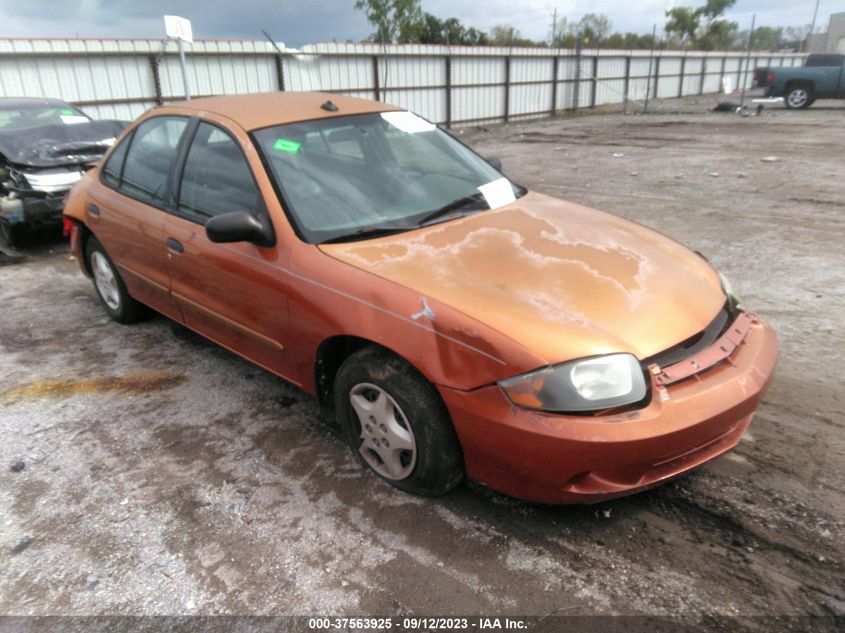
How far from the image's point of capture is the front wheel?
886 inches

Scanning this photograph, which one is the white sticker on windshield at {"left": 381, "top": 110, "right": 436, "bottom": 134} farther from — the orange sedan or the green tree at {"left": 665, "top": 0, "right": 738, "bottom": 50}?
the green tree at {"left": 665, "top": 0, "right": 738, "bottom": 50}

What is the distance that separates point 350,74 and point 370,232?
15591 millimetres

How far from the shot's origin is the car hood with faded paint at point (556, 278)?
89.8 inches

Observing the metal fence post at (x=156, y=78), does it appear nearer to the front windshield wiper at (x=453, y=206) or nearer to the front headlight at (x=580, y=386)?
the front windshield wiper at (x=453, y=206)

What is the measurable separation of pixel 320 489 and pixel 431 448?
0.67 metres

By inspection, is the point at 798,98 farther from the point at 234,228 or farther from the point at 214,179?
the point at 234,228

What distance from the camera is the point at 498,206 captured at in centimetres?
346

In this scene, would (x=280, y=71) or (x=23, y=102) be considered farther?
(x=280, y=71)

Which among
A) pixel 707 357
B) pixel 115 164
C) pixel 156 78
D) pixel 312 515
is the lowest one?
pixel 312 515

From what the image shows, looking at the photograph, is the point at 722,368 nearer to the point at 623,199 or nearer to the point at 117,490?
the point at 117,490

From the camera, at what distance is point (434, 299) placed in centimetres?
240

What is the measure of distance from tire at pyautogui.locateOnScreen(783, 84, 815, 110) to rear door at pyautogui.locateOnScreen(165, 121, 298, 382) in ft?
82.7

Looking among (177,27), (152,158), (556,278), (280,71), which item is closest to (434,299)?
(556,278)

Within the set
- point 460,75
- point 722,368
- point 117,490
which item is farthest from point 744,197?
point 460,75
